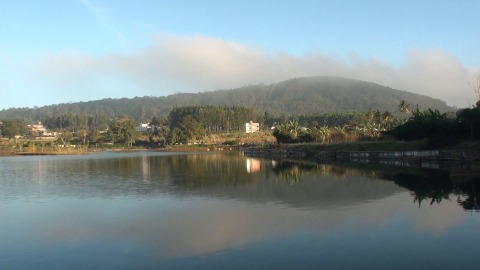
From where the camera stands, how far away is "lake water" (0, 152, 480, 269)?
12.5 metres

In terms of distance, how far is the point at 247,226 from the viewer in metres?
16.6

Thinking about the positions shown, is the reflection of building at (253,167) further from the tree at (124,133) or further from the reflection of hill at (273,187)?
the tree at (124,133)

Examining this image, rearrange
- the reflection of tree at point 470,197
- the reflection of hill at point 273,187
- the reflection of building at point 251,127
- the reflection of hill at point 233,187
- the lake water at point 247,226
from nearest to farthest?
the lake water at point 247,226 → the reflection of tree at point 470,197 → the reflection of hill at point 273,187 → the reflection of hill at point 233,187 → the reflection of building at point 251,127

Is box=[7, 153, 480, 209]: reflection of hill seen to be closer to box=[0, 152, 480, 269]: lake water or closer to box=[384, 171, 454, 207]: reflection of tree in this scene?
box=[384, 171, 454, 207]: reflection of tree

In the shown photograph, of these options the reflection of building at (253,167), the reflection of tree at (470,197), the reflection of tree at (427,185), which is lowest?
the reflection of building at (253,167)

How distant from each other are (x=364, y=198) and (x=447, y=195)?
498 cm

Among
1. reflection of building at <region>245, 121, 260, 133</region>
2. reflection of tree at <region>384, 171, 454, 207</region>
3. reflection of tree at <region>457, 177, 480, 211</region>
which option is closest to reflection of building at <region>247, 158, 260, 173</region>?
reflection of tree at <region>384, 171, 454, 207</region>

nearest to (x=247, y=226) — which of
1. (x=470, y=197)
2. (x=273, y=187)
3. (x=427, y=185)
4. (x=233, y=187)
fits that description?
(x=273, y=187)

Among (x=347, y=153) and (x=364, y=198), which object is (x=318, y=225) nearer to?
(x=364, y=198)

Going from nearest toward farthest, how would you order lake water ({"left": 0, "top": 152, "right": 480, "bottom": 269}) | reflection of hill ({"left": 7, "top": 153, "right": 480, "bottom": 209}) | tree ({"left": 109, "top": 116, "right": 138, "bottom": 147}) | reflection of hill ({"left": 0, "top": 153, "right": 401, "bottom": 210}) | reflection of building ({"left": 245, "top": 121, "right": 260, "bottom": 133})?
1. lake water ({"left": 0, "top": 152, "right": 480, "bottom": 269})
2. reflection of hill ({"left": 7, "top": 153, "right": 480, "bottom": 209})
3. reflection of hill ({"left": 0, "top": 153, "right": 401, "bottom": 210})
4. tree ({"left": 109, "top": 116, "right": 138, "bottom": 147})
5. reflection of building ({"left": 245, "top": 121, "right": 260, "bottom": 133})

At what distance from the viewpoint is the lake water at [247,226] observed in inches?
490

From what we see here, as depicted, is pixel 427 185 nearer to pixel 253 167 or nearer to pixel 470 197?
A: pixel 470 197

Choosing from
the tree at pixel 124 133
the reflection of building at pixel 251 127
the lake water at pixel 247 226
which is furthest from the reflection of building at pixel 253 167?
the reflection of building at pixel 251 127

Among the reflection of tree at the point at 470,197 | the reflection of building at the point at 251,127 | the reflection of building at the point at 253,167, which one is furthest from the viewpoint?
the reflection of building at the point at 251,127
